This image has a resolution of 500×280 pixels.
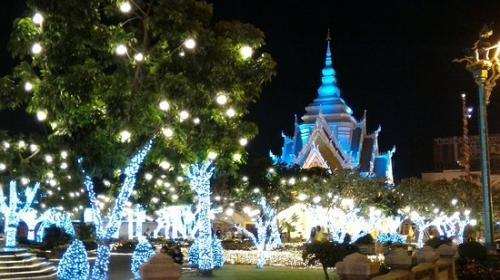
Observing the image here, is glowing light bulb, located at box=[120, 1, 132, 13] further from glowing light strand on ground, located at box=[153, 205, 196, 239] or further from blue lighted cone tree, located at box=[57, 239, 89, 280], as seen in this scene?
glowing light strand on ground, located at box=[153, 205, 196, 239]

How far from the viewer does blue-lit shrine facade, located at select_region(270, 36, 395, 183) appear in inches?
2702

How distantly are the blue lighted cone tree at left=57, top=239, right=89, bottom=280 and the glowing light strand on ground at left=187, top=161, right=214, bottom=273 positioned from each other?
420 cm

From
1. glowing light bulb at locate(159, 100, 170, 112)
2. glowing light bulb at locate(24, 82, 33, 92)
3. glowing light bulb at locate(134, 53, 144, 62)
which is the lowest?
glowing light bulb at locate(159, 100, 170, 112)

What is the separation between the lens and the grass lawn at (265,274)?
77.3 feet

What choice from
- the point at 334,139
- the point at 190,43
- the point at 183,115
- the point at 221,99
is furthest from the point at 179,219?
the point at 190,43

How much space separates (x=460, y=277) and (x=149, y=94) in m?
9.69

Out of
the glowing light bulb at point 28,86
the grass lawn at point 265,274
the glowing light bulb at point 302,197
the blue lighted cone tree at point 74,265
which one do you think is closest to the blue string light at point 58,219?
the glowing light bulb at point 302,197

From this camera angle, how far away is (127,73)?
16141 millimetres

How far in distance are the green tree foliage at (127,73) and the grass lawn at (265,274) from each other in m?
7.09

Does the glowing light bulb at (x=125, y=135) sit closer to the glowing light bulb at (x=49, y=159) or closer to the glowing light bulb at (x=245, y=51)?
the glowing light bulb at (x=49, y=159)

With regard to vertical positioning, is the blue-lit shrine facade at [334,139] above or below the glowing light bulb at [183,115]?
above

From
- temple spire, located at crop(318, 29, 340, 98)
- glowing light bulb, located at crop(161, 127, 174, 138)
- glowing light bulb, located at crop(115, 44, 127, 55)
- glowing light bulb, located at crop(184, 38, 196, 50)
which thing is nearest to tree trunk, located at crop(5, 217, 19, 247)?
glowing light bulb, located at crop(161, 127, 174, 138)

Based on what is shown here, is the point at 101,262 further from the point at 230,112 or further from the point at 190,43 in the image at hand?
the point at 190,43

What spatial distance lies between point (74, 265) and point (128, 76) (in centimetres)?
771
